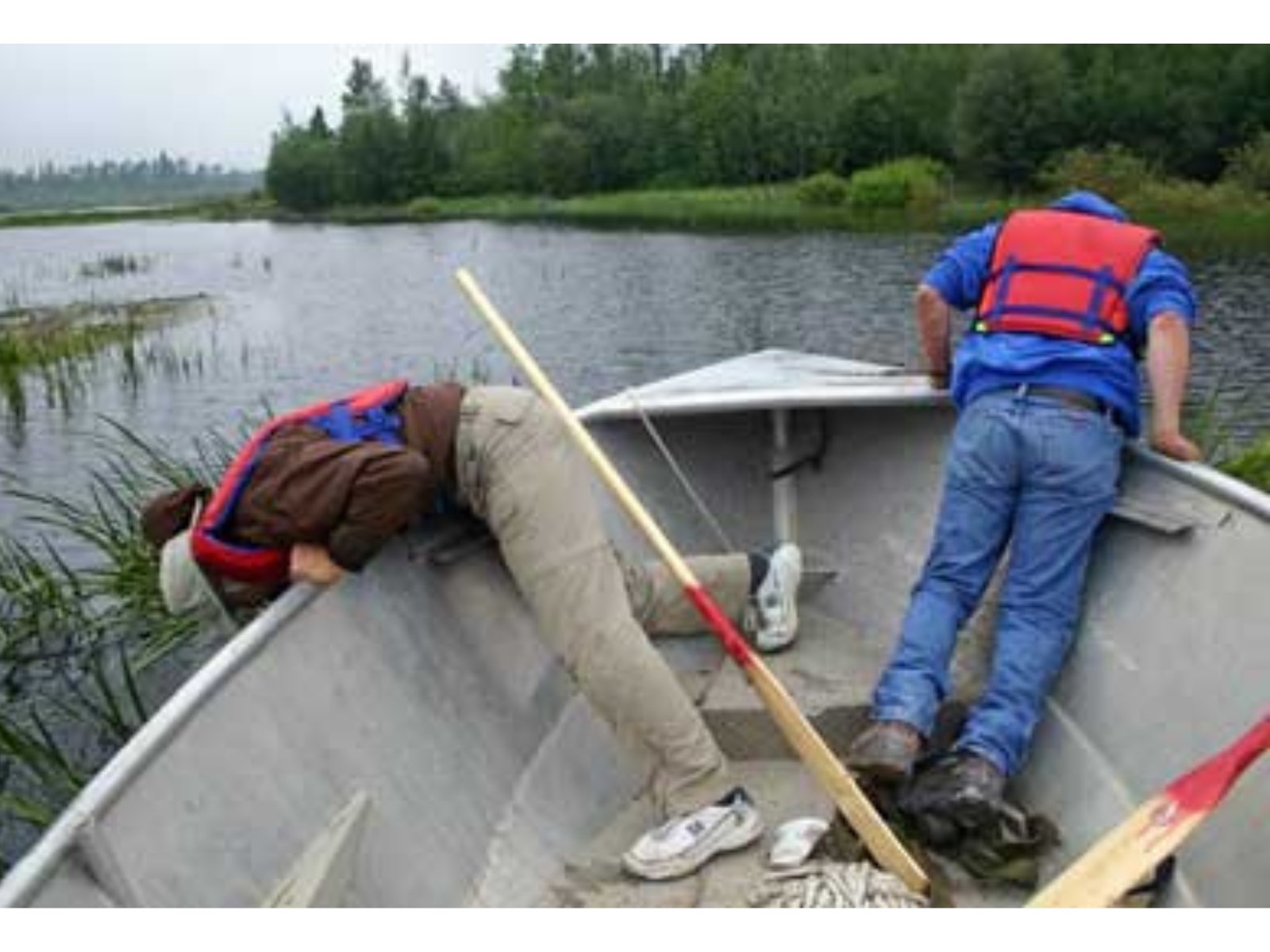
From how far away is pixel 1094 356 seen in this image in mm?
3852

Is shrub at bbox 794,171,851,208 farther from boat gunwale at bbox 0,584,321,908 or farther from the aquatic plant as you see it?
boat gunwale at bbox 0,584,321,908

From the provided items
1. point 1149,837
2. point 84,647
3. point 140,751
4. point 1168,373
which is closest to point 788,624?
point 1168,373

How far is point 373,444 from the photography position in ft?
11.0

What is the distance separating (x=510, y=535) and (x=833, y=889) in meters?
1.17

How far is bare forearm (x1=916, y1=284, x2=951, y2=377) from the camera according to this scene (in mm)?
4426

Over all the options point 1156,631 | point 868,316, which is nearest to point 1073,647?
point 1156,631

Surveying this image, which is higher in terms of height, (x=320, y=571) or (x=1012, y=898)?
(x=320, y=571)

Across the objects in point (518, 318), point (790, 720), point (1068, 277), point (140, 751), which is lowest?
point (518, 318)

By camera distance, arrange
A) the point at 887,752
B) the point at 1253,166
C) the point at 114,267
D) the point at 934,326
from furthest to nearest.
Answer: the point at 1253,166, the point at 114,267, the point at 934,326, the point at 887,752

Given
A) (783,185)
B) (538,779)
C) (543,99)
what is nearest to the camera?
(538,779)

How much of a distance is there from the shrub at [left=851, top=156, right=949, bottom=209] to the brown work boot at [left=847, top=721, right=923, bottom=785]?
130ft

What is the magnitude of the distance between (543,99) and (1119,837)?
285 feet

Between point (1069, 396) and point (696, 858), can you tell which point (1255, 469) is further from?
point (696, 858)
